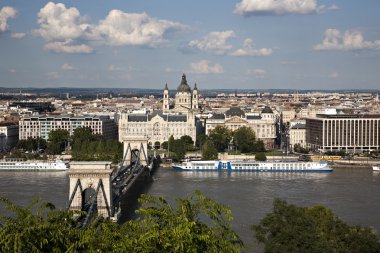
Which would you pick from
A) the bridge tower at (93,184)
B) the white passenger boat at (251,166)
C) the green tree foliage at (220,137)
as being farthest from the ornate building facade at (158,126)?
the bridge tower at (93,184)

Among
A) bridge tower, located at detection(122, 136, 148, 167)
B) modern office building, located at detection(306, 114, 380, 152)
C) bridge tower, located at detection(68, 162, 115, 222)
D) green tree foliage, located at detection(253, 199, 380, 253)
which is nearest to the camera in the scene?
green tree foliage, located at detection(253, 199, 380, 253)

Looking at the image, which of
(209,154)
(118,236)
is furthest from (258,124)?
(118,236)

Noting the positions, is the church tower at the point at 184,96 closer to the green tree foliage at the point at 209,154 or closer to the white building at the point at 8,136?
the white building at the point at 8,136

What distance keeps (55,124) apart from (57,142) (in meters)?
6.95

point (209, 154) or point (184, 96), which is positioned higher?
point (184, 96)

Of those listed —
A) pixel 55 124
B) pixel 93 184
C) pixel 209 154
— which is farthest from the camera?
pixel 55 124

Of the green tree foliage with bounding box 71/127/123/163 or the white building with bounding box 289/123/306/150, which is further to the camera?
the white building with bounding box 289/123/306/150

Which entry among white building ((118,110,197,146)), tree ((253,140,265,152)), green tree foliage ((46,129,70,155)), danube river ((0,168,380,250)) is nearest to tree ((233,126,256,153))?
tree ((253,140,265,152))

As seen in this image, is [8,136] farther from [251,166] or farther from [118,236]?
[118,236]

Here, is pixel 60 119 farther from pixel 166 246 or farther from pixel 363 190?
pixel 166 246

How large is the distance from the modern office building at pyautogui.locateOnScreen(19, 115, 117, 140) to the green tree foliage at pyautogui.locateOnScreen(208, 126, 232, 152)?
28.7 feet

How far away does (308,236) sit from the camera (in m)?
12.6

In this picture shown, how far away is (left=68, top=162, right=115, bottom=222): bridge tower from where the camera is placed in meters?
18.9

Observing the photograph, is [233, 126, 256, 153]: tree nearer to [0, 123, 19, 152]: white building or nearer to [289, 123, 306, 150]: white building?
[289, 123, 306, 150]: white building
